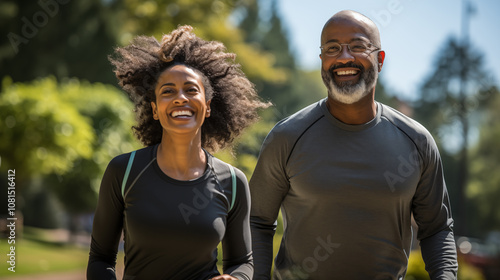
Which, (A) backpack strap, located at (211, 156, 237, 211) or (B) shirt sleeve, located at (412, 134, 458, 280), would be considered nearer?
(A) backpack strap, located at (211, 156, 237, 211)

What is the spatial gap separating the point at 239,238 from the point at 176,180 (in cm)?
45

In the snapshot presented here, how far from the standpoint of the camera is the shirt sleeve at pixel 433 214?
3627 mm

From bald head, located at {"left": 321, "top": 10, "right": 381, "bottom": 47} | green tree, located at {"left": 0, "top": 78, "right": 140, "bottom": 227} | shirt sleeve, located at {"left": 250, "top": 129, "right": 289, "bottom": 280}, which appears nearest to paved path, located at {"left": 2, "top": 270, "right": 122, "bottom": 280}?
green tree, located at {"left": 0, "top": 78, "right": 140, "bottom": 227}

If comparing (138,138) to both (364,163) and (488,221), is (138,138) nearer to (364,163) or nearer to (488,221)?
(364,163)

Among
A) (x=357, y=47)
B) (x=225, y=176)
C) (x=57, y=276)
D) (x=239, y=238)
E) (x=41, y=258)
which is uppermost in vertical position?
(x=41, y=258)

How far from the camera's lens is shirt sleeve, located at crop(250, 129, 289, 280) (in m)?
3.74

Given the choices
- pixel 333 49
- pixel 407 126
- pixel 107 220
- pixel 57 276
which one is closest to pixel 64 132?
pixel 57 276

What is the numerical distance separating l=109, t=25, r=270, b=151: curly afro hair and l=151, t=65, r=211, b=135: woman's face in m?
0.08

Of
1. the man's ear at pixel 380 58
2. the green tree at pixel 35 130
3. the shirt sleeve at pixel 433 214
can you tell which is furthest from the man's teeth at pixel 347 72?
the green tree at pixel 35 130

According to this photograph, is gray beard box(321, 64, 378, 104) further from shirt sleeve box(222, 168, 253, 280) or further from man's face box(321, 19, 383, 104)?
shirt sleeve box(222, 168, 253, 280)

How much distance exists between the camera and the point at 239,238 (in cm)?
318

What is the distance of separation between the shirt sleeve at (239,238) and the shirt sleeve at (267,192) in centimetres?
51

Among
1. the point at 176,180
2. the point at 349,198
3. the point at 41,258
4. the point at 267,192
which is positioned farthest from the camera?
the point at 41,258

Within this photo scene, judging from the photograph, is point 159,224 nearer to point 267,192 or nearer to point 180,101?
point 180,101
